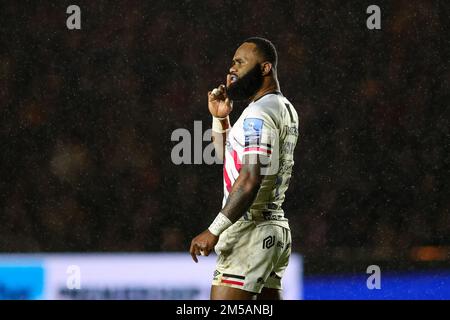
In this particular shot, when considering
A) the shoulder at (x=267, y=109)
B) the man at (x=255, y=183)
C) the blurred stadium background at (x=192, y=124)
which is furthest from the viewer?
the blurred stadium background at (x=192, y=124)

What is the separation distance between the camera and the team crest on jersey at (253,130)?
456 centimetres

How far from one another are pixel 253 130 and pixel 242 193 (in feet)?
1.08

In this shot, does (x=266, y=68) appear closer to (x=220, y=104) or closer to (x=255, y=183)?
(x=220, y=104)

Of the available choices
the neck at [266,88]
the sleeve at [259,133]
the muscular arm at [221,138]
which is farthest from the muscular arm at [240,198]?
the muscular arm at [221,138]

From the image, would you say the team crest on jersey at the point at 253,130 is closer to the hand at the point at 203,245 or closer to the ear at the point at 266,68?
the ear at the point at 266,68

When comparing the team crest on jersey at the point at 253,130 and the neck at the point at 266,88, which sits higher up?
the neck at the point at 266,88

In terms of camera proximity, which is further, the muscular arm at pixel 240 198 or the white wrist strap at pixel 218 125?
the white wrist strap at pixel 218 125

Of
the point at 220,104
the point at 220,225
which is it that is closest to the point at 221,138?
the point at 220,104

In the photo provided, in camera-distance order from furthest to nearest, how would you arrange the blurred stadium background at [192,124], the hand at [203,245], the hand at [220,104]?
1. the blurred stadium background at [192,124]
2. the hand at [220,104]
3. the hand at [203,245]

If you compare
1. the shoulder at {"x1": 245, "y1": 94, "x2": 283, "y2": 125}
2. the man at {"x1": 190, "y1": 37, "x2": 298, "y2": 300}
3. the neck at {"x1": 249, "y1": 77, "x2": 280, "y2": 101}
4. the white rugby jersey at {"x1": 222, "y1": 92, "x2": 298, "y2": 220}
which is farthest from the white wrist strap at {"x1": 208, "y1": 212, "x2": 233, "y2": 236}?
the neck at {"x1": 249, "y1": 77, "x2": 280, "y2": 101}

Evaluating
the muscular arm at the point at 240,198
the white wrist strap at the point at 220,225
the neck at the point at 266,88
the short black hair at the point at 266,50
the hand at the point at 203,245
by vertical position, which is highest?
the short black hair at the point at 266,50

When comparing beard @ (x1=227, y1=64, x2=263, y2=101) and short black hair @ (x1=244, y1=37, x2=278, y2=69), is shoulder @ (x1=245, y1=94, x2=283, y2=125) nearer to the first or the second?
beard @ (x1=227, y1=64, x2=263, y2=101)

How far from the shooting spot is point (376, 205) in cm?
835

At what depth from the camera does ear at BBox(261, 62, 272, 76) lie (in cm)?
484
